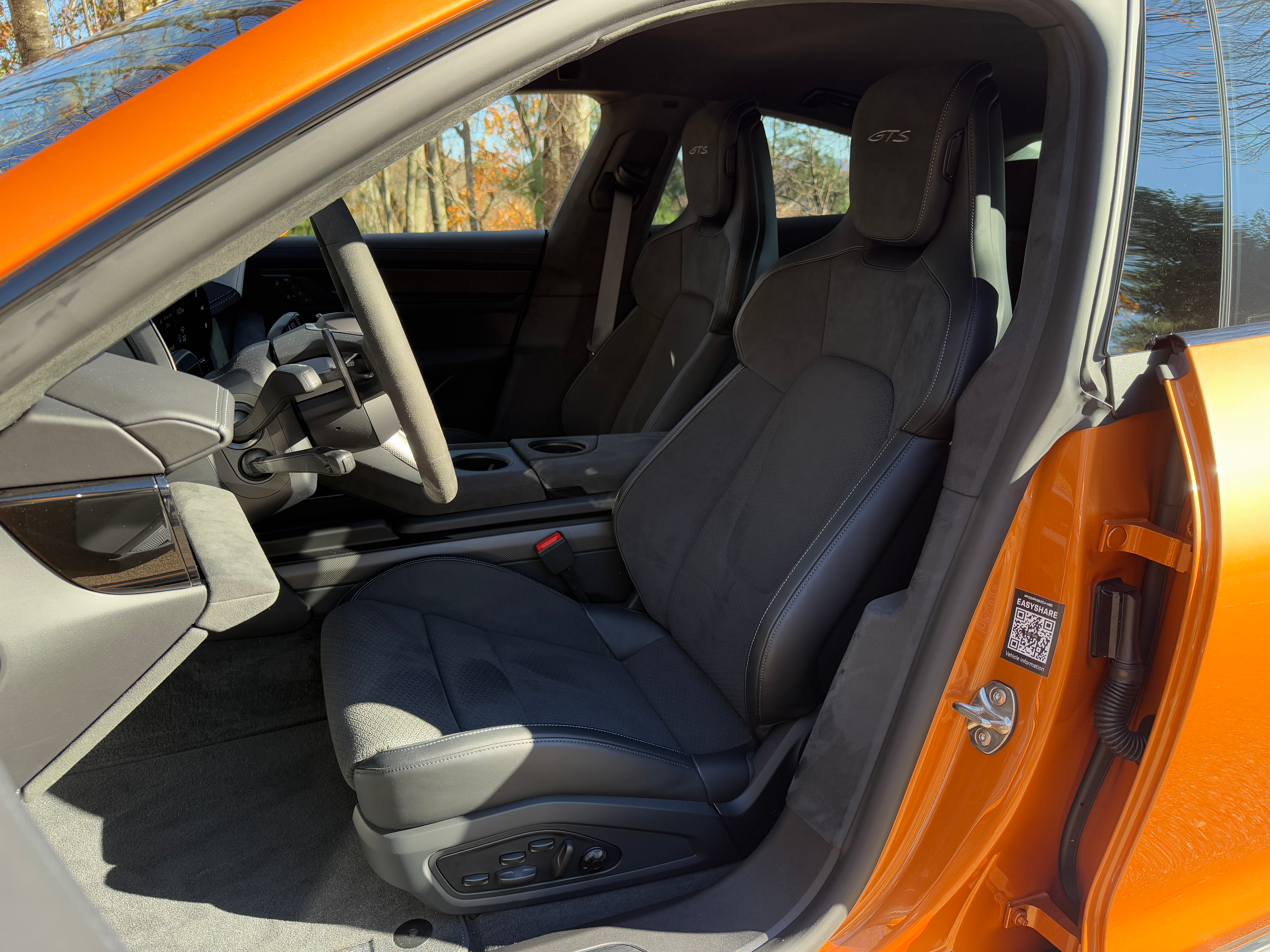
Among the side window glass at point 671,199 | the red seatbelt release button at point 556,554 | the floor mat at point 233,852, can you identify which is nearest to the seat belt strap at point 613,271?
the side window glass at point 671,199

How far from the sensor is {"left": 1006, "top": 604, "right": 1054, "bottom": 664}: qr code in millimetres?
940

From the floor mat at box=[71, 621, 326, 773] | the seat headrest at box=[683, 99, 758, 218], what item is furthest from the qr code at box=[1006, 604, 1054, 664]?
the seat headrest at box=[683, 99, 758, 218]

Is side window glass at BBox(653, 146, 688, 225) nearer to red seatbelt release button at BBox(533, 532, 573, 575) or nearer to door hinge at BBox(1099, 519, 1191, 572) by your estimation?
red seatbelt release button at BBox(533, 532, 573, 575)

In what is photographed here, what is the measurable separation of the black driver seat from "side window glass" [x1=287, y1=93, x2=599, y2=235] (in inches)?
194

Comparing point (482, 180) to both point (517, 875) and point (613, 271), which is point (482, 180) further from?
point (517, 875)

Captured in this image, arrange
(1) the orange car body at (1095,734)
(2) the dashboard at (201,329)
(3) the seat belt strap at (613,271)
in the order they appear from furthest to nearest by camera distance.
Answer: (3) the seat belt strap at (613,271) → (2) the dashboard at (201,329) → (1) the orange car body at (1095,734)

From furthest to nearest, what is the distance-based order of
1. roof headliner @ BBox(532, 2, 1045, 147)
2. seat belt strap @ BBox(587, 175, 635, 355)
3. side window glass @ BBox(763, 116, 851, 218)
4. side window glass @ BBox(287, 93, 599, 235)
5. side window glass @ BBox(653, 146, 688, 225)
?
side window glass @ BBox(287, 93, 599, 235) → seat belt strap @ BBox(587, 175, 635, 355) → side window glass @ BBox(653, 146, 688, 225) → side window glass @ BBox(763, 116, 851, 218) → roof headliner @ BBox(532, 2, 1045, 147)

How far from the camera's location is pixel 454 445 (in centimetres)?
235

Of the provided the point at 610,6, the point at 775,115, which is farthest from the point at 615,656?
the point at 775,115

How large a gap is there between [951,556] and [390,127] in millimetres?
771

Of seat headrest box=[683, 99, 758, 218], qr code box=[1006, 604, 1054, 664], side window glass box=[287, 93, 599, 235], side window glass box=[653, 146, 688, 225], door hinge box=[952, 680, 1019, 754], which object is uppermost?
seat headrest box=[683, 99, 758, 218]

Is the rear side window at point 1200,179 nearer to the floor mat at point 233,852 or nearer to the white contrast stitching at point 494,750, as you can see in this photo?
the white contrast stitching at point 494,750

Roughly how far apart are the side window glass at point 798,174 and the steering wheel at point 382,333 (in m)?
1.38

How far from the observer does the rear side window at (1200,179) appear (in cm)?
95
